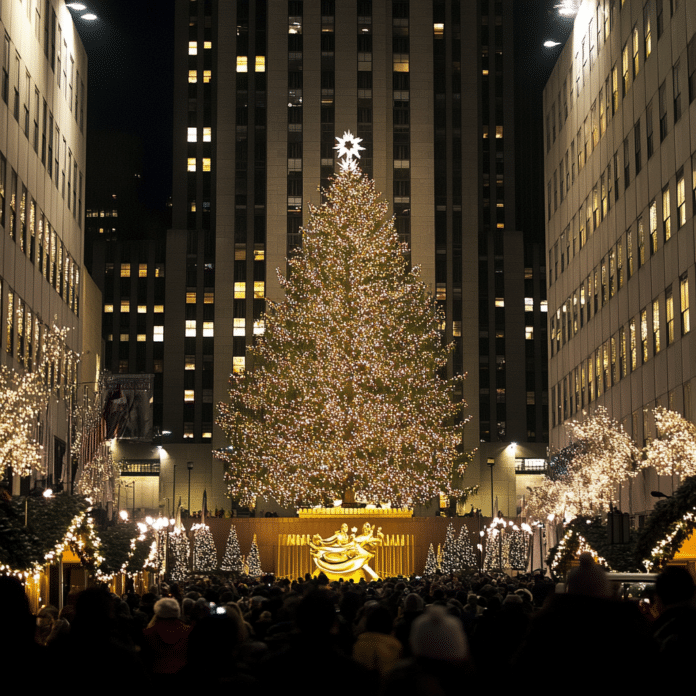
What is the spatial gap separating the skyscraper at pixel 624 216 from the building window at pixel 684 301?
71 millimetres

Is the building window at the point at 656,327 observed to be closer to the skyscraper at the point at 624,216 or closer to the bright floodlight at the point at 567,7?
the skyscraper at the point at 624,216

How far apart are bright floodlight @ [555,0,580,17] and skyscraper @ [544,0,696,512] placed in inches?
34.1

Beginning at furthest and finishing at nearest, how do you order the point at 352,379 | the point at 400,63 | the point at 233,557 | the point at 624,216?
1. the point at 400,63
2. the point at 352,379
3. the point at 233,557
4. the point at 624,216

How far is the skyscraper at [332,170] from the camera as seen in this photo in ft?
338

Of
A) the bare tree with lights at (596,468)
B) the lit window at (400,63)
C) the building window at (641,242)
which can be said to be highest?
the lit window at (400,63)

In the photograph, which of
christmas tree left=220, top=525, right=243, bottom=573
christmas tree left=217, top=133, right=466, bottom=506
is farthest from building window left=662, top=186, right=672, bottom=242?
christmas tree left=220, top=525, right=243, bottom=573

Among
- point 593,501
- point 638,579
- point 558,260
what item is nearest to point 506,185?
point 558,260

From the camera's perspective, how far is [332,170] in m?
103

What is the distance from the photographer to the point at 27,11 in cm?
4512

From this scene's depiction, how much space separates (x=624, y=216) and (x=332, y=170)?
56.2 m

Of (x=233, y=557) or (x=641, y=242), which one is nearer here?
(x=641, y=242)

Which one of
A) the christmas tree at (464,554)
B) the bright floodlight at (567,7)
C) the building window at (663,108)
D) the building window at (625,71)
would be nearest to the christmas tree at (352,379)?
the christmas tree at (464,554)

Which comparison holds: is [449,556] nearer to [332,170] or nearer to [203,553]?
[203,553]

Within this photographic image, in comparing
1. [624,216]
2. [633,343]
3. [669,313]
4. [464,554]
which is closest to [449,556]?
[464,554]
